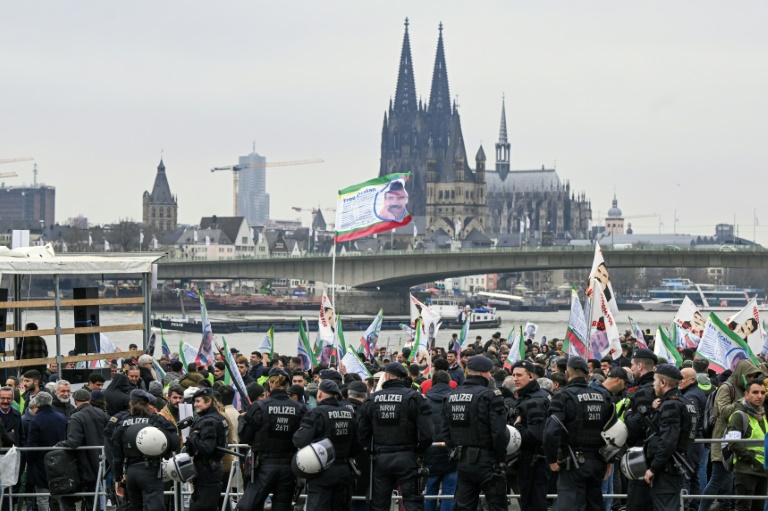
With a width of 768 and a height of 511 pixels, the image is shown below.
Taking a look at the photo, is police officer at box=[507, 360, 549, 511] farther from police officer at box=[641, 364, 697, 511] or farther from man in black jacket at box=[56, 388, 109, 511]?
man in black jacket at box=[56, 388, 109, 511]

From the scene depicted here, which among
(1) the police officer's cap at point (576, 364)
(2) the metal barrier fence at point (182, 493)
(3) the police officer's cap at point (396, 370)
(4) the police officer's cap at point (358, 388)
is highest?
(1) the police officer's cap at point (576, 364)

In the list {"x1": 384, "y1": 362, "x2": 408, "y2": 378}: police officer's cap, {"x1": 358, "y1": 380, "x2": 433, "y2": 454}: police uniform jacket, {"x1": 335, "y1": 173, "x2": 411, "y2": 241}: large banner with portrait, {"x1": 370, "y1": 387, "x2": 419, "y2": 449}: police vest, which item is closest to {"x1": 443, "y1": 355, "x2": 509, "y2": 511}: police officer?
{"x1": 358, "y1": 380, "x2": 433, "y2": 454}: police uniform jacket

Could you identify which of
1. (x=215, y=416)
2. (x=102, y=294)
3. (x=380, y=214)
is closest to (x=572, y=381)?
(x=215, y=416)

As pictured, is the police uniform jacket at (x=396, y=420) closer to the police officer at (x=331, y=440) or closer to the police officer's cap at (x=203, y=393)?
the police officer at (x=331, y=440)

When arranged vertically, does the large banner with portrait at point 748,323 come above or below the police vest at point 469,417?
above

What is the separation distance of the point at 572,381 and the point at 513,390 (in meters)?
1.35

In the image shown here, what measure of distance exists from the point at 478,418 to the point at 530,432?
0.58 metres

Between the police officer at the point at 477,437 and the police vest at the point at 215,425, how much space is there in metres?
1.82

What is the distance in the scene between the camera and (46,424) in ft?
42.1

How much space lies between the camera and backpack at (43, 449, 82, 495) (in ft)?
41.2

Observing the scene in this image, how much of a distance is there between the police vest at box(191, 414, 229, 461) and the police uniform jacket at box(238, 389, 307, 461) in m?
0.15

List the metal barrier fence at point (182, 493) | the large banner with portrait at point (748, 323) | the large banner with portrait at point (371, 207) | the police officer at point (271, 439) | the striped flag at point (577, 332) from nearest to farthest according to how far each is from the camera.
→ the police officer at point (271, 439)
the metal barrier fence at point (182, 493)
the striped flag at point (577, 332)
the large banner with portrait at point (748, 323)
the large banner with portrait at point (371, 207)

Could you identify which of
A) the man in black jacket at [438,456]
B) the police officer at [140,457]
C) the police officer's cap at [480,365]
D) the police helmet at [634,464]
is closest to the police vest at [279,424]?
the police officer at [140,457]

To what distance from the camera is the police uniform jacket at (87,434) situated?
1248 centimetres
